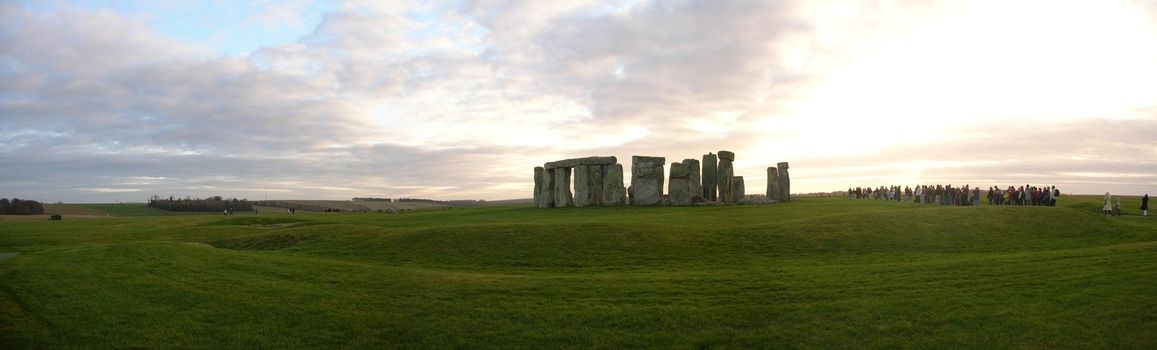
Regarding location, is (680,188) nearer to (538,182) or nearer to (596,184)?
(596,184)

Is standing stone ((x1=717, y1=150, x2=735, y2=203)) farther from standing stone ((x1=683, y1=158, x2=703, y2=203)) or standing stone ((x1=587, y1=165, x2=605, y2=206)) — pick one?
standing stone ((x1=587, y1=165, x2=605, y2=206))

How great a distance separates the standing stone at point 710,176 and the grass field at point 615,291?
62.4 ft

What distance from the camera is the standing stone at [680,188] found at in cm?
4033

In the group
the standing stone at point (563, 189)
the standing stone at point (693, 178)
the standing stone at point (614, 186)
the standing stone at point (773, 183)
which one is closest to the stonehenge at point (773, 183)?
the standing stone at point (773, 183)

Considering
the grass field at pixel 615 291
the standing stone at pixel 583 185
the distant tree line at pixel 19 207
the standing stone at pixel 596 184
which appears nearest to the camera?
the grass field at pixel 615 291

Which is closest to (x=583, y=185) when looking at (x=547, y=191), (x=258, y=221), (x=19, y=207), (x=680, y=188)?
(x=547, y=191)

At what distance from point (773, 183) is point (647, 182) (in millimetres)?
10680

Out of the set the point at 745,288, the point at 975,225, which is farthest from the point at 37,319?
the point at 975,225

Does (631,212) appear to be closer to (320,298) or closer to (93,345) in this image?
(320,298)

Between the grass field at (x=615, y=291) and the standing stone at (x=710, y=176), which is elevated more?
the standing stone at (x=710, y=176)

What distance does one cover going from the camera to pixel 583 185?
138ft

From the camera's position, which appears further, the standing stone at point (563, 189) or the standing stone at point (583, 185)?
the standing stone at point (563, 189)

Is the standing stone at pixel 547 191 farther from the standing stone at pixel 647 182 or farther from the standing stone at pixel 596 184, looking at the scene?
the standing stone at pixel 647 182

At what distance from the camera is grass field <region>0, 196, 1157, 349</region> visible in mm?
11672
